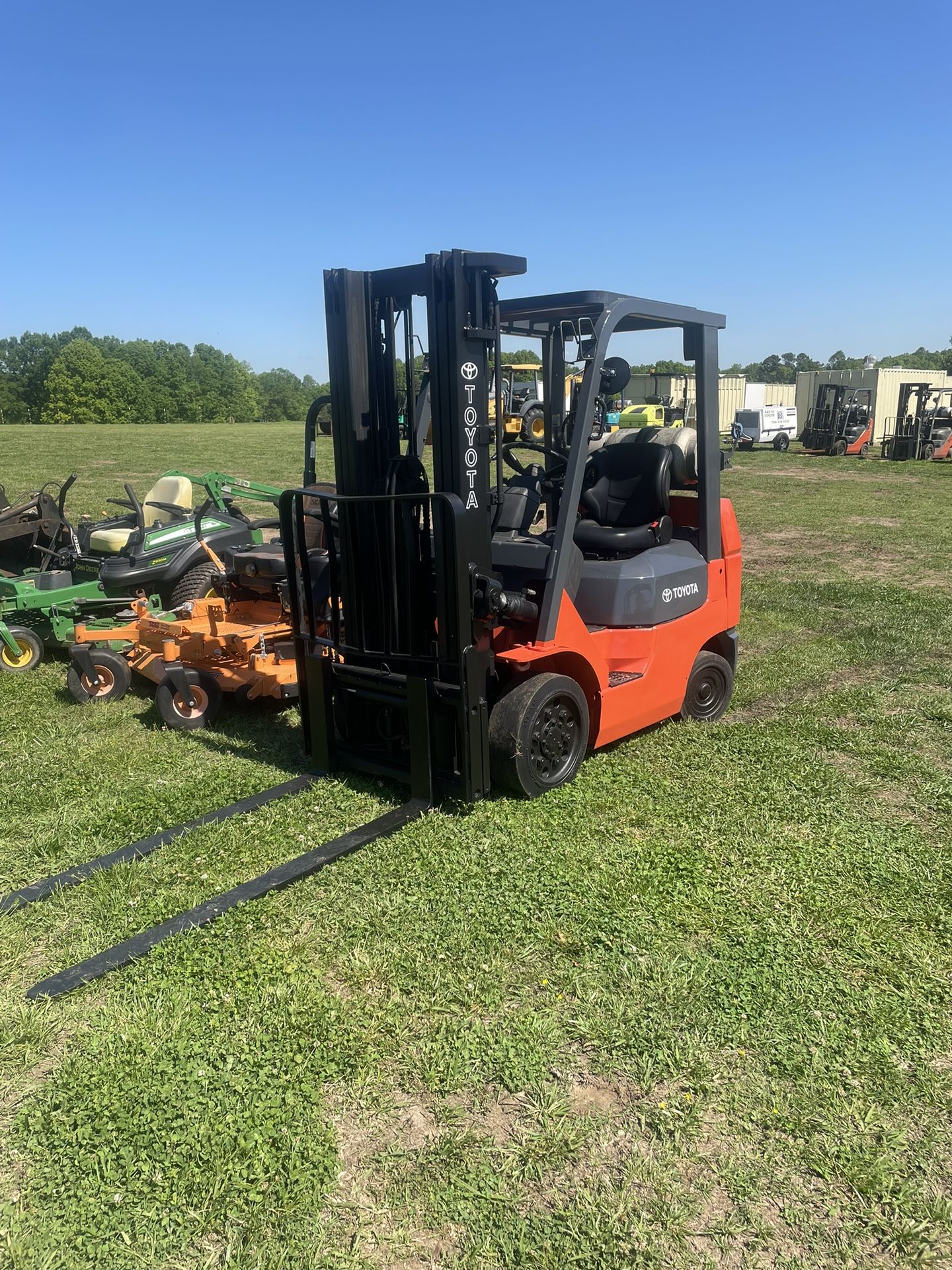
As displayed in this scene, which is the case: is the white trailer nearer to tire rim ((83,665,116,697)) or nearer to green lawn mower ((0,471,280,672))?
green lawn mower ((0,471,280,672))

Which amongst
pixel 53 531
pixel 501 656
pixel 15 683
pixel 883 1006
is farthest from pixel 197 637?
pixel 883 1006

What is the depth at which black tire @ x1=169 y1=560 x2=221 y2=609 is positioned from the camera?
792cm

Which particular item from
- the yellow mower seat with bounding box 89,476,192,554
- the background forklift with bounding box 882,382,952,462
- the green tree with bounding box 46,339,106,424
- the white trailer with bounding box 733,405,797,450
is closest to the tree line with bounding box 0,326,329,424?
the green tree with bounding box 46,339,106,424

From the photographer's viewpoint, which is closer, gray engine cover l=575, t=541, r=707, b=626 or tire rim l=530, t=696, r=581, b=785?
tire rim l=530, t=696, r=581, b=785

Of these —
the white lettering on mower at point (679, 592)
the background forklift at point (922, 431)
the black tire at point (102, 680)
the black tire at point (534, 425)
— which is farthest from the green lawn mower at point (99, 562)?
the background forklift at point (922, 431)

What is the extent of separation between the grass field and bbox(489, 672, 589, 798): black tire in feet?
0.52

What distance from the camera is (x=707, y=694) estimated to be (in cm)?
628

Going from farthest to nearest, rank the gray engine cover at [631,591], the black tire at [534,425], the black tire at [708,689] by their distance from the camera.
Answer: the black tire at [708,689], the black tire at [534,425], the gray engine cover at [631,591]

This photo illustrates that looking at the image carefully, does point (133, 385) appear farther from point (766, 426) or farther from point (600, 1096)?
point (600, 1096)

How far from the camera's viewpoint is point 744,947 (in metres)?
3.61

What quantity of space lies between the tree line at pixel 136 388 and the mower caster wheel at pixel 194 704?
71.0 metres

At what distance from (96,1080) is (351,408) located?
3266mm

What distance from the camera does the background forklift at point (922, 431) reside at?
2994 cm

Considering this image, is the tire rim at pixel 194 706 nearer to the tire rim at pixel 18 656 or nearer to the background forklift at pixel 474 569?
the background forklift at pixel 474 569
